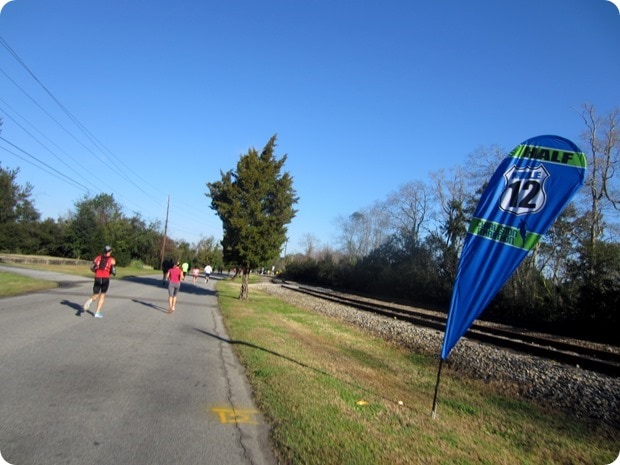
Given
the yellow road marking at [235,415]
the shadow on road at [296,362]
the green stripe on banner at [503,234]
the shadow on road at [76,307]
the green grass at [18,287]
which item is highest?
the green stripe on banner at [503,234]

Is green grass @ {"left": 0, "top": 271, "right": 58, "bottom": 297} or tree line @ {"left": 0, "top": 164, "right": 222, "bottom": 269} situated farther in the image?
tree line @ {"left": 0, "top": 164, "right": 222, "bottom": 269}

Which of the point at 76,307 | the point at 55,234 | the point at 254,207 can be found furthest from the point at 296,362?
the point at 55,234

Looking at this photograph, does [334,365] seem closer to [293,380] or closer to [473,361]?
[293,380]

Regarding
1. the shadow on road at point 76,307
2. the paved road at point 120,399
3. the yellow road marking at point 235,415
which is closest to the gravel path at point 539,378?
the yellow road marking at point 235,415

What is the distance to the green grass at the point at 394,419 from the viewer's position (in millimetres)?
4234

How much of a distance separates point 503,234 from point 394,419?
2.57 m

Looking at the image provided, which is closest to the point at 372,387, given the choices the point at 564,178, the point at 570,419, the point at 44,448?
the point at 570,419

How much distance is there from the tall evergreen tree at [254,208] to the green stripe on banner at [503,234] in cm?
1619

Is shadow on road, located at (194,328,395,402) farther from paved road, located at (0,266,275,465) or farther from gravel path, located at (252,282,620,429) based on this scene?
gravel path, located at (252,282,620,429)

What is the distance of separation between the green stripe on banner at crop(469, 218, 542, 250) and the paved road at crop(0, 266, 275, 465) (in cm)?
342

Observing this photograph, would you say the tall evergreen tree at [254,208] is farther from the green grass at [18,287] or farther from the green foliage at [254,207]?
the green grass at [18,287]

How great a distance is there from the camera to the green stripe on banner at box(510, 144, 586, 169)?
15.5ft

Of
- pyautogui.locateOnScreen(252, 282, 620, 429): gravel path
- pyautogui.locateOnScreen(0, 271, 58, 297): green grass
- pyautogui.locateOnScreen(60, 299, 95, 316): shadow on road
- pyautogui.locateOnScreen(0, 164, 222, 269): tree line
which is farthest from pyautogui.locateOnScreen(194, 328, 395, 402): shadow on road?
pyautogui.locateOnScreen(0, 164, 222, 269): tree line

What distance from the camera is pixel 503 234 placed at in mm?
5066
